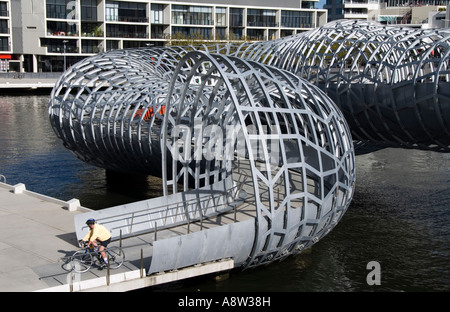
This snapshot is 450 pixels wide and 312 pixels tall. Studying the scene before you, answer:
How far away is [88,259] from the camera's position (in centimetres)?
2147

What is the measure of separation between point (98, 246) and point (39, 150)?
109 feet

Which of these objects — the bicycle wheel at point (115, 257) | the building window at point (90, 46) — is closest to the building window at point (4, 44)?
the building window at point (90, 46)

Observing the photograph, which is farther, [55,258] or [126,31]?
[126,31]

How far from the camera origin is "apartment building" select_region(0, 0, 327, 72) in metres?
107

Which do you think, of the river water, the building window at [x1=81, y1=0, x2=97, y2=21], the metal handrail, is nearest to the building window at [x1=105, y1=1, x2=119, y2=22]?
the building window at [x1=81, y1=0, x2=97, y2=21]

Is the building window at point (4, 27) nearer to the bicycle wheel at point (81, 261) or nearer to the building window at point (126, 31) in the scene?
the building window at point (126, 31)

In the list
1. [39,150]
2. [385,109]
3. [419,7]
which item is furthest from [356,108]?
[419,7]

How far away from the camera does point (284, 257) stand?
25.6m

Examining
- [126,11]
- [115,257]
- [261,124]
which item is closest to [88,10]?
[126,11]

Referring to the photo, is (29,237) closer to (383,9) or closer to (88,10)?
(88,10)

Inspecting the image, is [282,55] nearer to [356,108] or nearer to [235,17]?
[356,108]

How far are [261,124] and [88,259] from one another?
933 centimetres

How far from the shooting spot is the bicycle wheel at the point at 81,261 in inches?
820

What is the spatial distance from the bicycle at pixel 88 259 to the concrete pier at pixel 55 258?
0.21 meters
